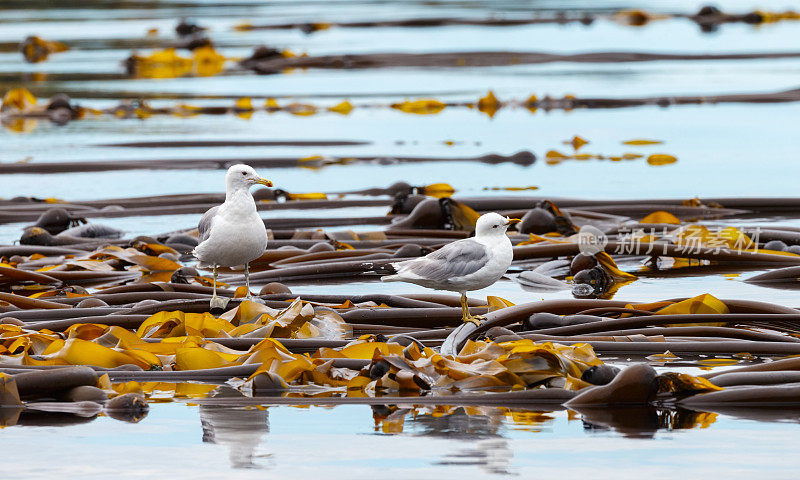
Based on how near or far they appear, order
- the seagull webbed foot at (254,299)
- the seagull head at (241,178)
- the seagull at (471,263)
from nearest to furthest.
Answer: the seagull at (471,263) < the seagull webbed foot at (254,299) < the seagull head at (241,178)

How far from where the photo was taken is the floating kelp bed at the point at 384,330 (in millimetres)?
3318

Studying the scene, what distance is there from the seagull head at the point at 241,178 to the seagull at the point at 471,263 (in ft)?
2.25

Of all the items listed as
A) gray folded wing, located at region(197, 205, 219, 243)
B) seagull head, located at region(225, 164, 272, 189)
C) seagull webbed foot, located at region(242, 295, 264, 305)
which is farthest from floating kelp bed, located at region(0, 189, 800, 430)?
seagull head, located at region(225, 164, 272, 189)

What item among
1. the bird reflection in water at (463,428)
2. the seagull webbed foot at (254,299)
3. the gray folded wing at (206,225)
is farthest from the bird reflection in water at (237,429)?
the gray folded wing at (206,225)

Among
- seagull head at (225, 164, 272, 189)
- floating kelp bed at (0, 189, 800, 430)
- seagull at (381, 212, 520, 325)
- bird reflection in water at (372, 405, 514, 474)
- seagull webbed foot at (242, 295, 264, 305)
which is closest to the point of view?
bird reflection in water at (372, 405, 514, 474)

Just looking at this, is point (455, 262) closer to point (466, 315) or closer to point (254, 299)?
point (466, 315)

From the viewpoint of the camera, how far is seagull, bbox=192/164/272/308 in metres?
4.28

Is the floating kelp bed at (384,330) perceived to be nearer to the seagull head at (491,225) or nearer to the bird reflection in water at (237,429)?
the bird reflection in water at (237,429)

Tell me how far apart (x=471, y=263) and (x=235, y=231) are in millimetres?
860

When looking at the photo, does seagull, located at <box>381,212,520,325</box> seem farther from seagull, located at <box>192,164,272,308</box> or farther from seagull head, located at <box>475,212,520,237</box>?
seagull, located at <box>192,164,272,308</box>

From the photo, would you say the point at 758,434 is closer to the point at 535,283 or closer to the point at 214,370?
the point at 214,370

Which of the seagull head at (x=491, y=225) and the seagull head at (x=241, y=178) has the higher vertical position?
the seagull head at (x=241, y=178)

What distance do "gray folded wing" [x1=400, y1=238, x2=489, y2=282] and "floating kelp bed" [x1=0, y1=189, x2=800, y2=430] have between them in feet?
0.56

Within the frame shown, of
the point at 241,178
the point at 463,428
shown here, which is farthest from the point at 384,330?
the point at 463,428
